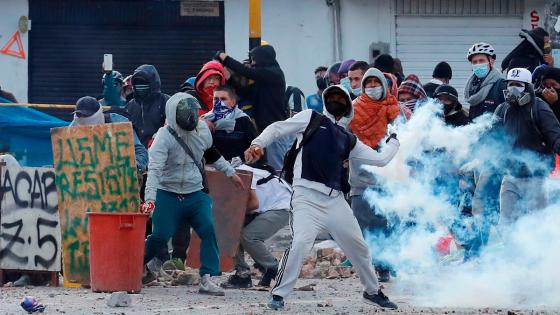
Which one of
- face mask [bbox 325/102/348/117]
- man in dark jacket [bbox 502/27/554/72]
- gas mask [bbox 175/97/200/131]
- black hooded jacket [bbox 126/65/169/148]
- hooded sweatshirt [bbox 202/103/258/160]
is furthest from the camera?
man in dark jacket [bbox 502/27/554/72]

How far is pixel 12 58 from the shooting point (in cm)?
2303

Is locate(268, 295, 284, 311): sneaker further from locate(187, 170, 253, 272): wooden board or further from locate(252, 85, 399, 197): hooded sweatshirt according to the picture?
locate(187, 170, 253, 272): wooden board

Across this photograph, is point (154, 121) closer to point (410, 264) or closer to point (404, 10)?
point (410, 264)

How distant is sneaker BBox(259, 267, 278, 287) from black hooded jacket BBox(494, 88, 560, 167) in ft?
7.36

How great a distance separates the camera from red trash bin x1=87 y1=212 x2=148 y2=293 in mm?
11117

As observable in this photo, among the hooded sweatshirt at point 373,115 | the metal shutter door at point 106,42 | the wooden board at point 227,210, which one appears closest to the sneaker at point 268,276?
the wooden board at point 227,210

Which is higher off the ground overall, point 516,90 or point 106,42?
point 106,42

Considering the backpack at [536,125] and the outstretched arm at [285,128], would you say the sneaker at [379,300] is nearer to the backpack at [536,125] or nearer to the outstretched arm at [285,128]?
the outstretched arm at [285,128]

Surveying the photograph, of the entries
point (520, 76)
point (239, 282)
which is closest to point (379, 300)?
point (239, 282)

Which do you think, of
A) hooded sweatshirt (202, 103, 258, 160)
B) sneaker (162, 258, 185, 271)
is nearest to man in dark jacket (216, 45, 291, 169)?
hooded sweatshirt (202, 103, 258, 160)

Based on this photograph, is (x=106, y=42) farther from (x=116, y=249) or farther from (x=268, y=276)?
(x=116, y=249)

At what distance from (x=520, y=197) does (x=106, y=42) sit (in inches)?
487

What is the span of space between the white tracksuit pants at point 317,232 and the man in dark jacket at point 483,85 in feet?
10.2

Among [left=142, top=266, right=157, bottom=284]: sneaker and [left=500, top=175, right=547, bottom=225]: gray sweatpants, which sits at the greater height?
[left=500, top=175, right=547, bottom=225]: gray sweatpants
